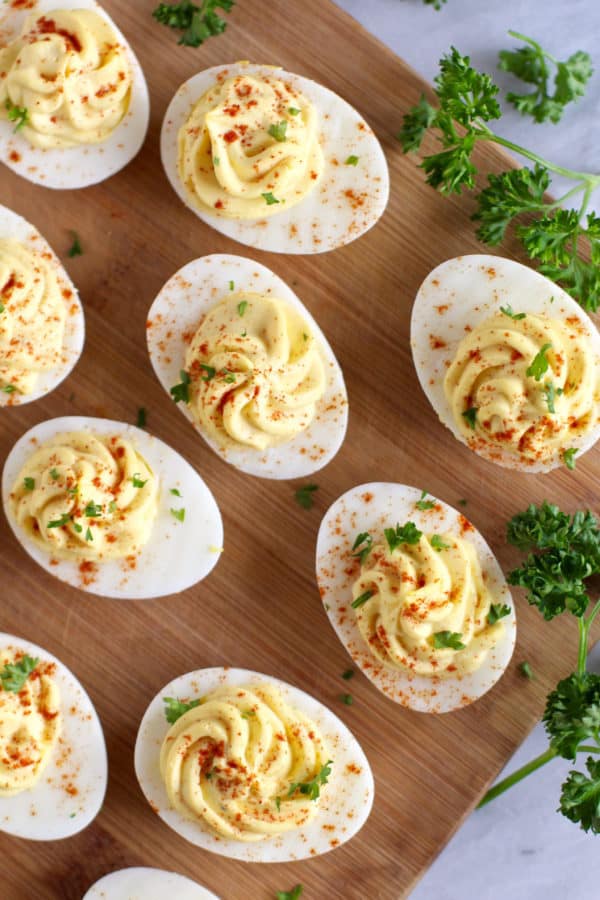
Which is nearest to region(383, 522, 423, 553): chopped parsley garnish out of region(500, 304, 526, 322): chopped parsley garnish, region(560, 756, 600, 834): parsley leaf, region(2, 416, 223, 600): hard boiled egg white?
region(2, 416, 223, 600): hard boiled egg white

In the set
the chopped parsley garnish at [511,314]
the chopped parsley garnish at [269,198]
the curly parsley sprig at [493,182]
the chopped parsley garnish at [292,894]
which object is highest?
the curly parsley sprig at [493,182]

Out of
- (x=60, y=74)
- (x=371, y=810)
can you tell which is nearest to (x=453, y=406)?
(x=371, y=810)

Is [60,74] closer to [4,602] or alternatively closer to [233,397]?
[233,397]

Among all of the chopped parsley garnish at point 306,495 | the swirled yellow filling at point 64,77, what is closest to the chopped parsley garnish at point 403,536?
the chopped parsley garnish at point 306,495

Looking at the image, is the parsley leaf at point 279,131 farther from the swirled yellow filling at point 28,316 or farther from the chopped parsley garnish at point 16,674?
the chopped parsley garnish at point 16,674

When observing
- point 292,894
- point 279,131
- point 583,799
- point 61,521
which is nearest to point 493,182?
point 279,131

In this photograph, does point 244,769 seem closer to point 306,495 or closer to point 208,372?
point 306,495

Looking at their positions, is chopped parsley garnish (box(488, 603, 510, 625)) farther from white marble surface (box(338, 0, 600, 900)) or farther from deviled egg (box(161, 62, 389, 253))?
deviled egg (box(161, 62, 389, 253))
